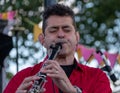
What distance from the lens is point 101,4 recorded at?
21.2m

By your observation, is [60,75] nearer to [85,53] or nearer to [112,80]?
[112,80]

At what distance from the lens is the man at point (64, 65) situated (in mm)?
3105

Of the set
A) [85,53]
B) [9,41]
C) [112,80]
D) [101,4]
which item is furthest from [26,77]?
[101,4]

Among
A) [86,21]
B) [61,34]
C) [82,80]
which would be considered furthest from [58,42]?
[86,21]

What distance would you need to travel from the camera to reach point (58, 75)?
9.62 feet

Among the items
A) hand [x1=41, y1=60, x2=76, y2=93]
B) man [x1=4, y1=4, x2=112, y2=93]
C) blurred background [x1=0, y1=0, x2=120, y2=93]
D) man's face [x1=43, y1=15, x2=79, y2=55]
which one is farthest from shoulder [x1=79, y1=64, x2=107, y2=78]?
blurred background [x1=0, y1=0, x2=120, y2=93]

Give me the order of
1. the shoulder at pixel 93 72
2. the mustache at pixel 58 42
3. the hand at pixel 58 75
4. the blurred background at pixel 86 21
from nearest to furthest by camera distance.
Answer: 1. the hand at pixel 58 75
2. the mustache at pixel 58 42
3. the shoulder at pixel 93 72
4. the blurred background at pixel 86 21

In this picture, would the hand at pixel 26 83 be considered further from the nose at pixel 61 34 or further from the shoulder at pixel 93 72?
the shoulder at pixel 93 72

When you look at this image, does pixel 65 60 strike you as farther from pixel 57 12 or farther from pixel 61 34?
pixel 57 12

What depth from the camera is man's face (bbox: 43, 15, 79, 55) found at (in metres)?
3.10

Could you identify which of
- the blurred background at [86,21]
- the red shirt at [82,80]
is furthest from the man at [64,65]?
the blurred background at [86,21]

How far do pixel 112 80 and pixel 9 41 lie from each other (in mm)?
1700

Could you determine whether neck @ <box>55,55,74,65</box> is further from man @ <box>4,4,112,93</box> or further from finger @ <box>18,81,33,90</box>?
finger @ <box>18,81,33,90</box>

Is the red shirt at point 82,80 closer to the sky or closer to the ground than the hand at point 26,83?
closer to the ground
